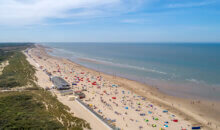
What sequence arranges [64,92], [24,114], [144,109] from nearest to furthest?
[24,114], [144,109], [64,92]

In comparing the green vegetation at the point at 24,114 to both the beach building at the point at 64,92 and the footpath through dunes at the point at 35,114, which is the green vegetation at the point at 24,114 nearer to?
the footpath through dunes at the point at 35,114

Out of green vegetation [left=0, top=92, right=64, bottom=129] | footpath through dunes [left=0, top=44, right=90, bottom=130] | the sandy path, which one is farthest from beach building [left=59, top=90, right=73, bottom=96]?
green vegetation [left=0, top=92, right=64, bottom=129]

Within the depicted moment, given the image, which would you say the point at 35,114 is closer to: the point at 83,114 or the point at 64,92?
the point at 83,114

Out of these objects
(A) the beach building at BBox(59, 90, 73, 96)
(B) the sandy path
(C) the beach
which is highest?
(A) the beach building at BBox(59, 90, 73, 96)

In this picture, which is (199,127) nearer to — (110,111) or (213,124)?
(213,124)

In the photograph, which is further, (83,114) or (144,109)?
(144,109)

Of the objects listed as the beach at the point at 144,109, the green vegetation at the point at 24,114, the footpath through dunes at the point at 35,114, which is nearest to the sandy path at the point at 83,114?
the beach at the point at 144,109

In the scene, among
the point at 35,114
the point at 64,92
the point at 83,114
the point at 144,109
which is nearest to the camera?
the point at 35,114

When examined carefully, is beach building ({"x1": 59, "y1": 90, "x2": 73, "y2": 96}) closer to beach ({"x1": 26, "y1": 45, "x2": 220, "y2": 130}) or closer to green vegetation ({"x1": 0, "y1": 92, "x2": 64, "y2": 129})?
beach ({"x1": 26, "y1": 45, "x2": 220, "y2": 130})

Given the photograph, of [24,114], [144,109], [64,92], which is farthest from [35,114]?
[144,109]

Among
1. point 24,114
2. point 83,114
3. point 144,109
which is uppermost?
point 24,114

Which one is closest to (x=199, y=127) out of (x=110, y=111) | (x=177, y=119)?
(x=177, y=119)
